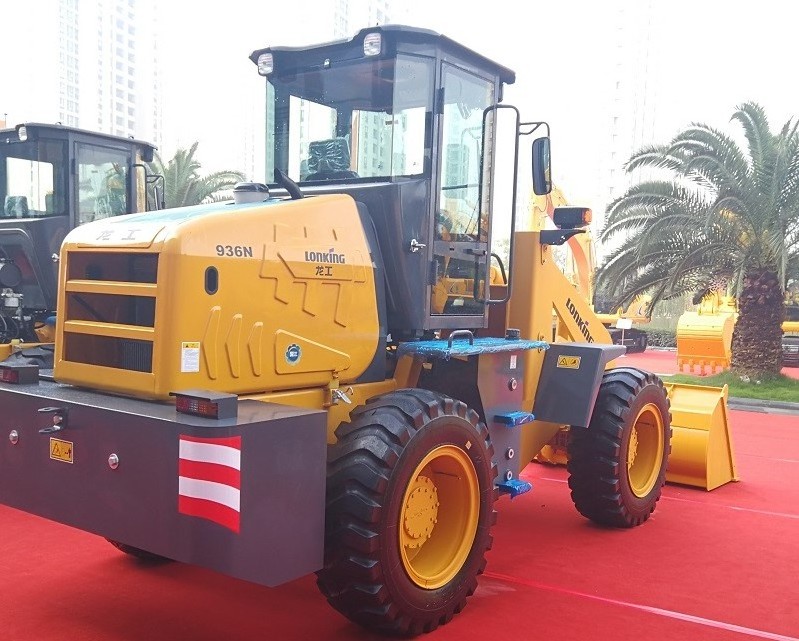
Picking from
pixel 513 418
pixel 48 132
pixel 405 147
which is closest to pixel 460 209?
pixel 405 147

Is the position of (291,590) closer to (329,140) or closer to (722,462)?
(329,140)

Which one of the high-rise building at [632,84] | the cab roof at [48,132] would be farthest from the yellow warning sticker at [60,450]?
the high-rise building at [632,84]

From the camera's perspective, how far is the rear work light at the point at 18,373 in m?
3.93

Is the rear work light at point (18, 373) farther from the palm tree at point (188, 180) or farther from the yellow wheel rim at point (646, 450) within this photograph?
the palm tree at point (188, 180)

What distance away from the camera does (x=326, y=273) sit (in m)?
4.03

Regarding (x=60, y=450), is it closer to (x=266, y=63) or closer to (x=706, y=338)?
(x=266, y=63)

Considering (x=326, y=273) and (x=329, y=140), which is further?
(x=329, y=140)

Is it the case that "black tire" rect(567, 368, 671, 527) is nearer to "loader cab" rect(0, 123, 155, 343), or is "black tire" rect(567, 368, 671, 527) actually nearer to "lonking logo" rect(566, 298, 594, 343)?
"lonking logo" rect(566, 298, 594, 343)

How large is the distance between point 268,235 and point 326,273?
39cm

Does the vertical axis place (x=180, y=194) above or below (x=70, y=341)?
above

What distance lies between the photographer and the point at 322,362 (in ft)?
13.3

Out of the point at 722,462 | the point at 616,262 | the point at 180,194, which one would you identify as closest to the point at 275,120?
the point at 722,462

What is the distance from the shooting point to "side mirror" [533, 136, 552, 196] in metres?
4.82

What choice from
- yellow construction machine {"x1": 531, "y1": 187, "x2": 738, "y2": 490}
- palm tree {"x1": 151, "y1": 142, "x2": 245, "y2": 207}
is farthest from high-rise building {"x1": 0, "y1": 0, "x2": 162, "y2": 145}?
yellow construction machine {"x1": 531, "y1": 187, "x2": 738, "y2": 490}
